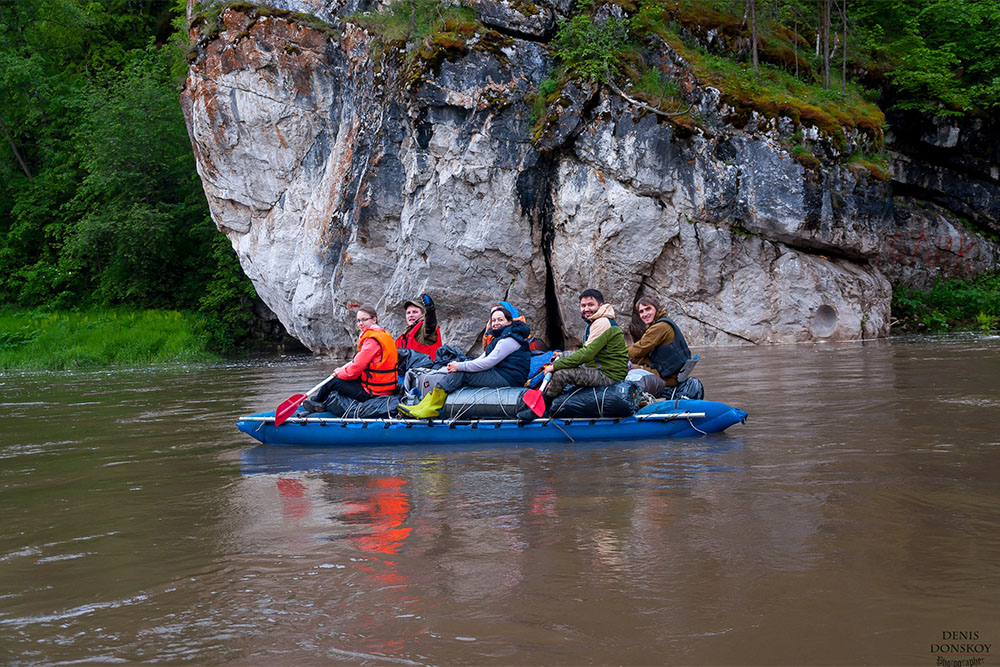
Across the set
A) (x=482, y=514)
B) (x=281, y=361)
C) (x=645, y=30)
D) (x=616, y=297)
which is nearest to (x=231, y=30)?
(x=281, y=361)

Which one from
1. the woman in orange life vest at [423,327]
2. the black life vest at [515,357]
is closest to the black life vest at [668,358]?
the black life vest at [515,357]

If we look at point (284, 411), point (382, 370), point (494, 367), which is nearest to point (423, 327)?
point (382, 370)

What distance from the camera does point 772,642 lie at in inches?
130

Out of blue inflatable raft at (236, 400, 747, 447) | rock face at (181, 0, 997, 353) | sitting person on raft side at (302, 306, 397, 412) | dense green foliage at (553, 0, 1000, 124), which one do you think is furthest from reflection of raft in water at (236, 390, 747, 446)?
dense green foliage at (553, 0, 1000, 124)

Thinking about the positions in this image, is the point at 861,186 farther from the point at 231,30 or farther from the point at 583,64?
the point at 231,30

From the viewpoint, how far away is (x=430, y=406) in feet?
28.9

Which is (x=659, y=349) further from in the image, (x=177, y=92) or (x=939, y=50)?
(x=177, y=92)

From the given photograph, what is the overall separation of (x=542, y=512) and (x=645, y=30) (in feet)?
55.8

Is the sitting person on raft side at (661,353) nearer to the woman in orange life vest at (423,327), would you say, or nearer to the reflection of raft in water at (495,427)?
the reflection of raft in water at (495,427)

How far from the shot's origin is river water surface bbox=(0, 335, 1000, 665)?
135 inches

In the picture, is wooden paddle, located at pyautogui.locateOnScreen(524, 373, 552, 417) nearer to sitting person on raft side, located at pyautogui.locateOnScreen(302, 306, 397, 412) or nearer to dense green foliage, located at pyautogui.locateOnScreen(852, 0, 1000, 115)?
sitting person on raft side, located at pyautogui.locateOnScreen(302, 306, 397, 412)

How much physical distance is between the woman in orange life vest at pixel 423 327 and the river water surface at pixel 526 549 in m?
1.83

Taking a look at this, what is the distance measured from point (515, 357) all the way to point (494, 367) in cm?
25

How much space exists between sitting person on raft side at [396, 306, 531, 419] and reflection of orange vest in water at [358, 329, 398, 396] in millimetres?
487
